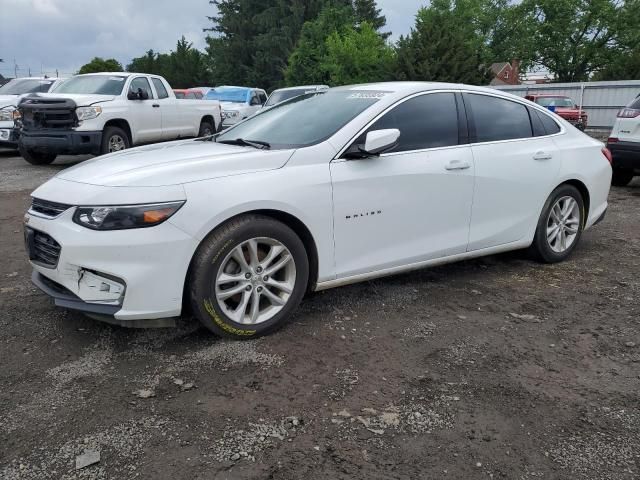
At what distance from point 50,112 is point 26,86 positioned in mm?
4523

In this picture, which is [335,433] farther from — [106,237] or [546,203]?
[546,203]

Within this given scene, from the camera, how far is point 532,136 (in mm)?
4992

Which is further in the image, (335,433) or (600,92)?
(600,92)

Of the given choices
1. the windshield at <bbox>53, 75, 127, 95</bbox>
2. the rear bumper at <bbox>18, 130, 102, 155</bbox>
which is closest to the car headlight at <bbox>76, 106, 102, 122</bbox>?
the rear bumper at <bbox>18, 130, 102, 155</bbox>

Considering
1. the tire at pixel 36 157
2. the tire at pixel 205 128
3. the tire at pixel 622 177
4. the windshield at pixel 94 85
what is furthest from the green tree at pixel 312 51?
the tire at pixel 622 177

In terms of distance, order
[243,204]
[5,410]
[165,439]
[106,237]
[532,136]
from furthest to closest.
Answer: [532,136] → [243,204] → [106,237] → [5,410] → [165,439]

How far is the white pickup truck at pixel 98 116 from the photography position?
1076cm

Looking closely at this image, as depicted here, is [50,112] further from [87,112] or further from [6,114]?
[6,114]

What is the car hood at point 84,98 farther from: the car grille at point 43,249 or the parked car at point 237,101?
the car grille at point 43,249

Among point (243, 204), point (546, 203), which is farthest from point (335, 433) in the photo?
point (546, 203)

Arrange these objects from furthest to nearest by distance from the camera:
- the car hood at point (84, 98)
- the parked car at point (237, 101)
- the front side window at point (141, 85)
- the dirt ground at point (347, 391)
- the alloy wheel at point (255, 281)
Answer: the parked car at point (237, 101)
the front side window at point (141, 85)
the car hood at point (84, 98)
the alloy wheel at point (255, 281)
the dirt ground at point (347, 391)

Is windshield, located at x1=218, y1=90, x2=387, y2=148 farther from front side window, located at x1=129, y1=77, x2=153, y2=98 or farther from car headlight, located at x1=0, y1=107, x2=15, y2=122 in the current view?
car headlight, located at x1=0, y1=107, x2=15, y2=122

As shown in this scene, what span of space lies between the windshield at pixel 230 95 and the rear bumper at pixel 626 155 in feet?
41.0

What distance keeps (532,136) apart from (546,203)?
1.90 ft
